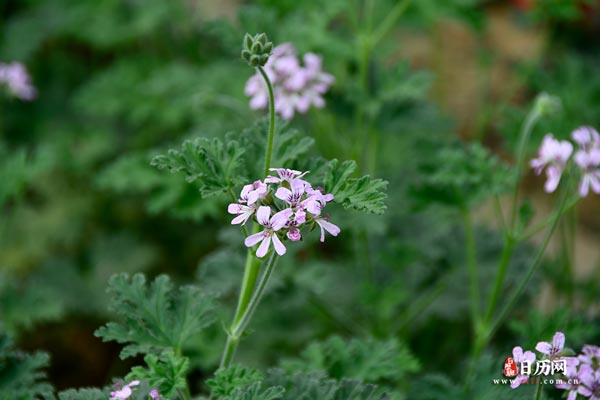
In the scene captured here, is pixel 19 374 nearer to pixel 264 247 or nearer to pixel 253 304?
pixel 253 304

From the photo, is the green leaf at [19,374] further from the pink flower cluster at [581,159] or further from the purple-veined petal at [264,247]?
the pink flower cluster at [581,159]

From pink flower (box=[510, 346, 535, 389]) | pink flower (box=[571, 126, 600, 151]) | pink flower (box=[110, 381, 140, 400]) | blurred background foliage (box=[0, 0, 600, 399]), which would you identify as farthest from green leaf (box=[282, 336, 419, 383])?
pink flower (box=[571, 126, 600, 151])

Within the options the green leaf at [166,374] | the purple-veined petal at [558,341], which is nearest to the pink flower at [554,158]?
the purple-veined petal at [558,341]

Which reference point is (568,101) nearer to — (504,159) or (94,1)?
(504,159)

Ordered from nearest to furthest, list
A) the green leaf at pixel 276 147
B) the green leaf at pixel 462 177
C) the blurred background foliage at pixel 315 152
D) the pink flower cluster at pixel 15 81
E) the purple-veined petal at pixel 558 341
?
1. the purple-veined petal at pixel 558 341
2. the green leaf at pixel 276 147
3. the green leaf at pixel 462 177
4. the blurred background foliage at pixel 315 152
5. the pink flower cluster at pixel 15 81

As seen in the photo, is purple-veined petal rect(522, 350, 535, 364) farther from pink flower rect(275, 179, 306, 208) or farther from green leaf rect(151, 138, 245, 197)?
green leaf rect(151, 138, 245, 197)

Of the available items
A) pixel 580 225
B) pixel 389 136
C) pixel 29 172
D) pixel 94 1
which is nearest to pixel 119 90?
pixel 94 1
